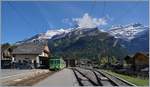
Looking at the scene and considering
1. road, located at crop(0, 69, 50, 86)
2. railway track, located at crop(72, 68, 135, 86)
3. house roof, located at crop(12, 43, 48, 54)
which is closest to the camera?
road, located at crop(0, 69, 50, 86)

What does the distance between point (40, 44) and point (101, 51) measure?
2950 centimetres

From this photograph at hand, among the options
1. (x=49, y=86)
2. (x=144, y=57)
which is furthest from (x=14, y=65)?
Answer: (x=49, y=86)

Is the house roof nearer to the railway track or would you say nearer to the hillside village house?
the hillside village house

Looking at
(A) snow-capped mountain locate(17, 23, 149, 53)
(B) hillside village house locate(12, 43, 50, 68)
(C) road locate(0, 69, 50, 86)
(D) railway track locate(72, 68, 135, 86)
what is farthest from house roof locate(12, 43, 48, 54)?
(D) railway track locate(72, 68, 135, 86)

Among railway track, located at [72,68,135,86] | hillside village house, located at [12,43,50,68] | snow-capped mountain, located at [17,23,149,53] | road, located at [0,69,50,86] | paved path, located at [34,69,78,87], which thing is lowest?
railway track, located at [72,68,135,86]

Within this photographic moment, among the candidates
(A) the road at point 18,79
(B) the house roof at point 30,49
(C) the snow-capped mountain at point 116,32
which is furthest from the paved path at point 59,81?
(B) the house roof at point 30,49

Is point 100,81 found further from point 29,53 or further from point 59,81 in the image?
point 29,53

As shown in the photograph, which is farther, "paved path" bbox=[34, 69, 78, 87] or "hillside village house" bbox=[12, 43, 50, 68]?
"hillside village house" bbox=[12, 43, 50, 68]

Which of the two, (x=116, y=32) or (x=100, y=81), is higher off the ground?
(x=116, y=32)

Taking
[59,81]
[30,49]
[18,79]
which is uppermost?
[30,49]

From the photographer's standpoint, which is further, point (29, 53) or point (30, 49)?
point (30, 49)

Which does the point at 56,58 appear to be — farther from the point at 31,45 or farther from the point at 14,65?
the point at 31,45

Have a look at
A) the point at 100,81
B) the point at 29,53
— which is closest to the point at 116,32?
the point at 29,53

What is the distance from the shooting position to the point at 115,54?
4018 inches
